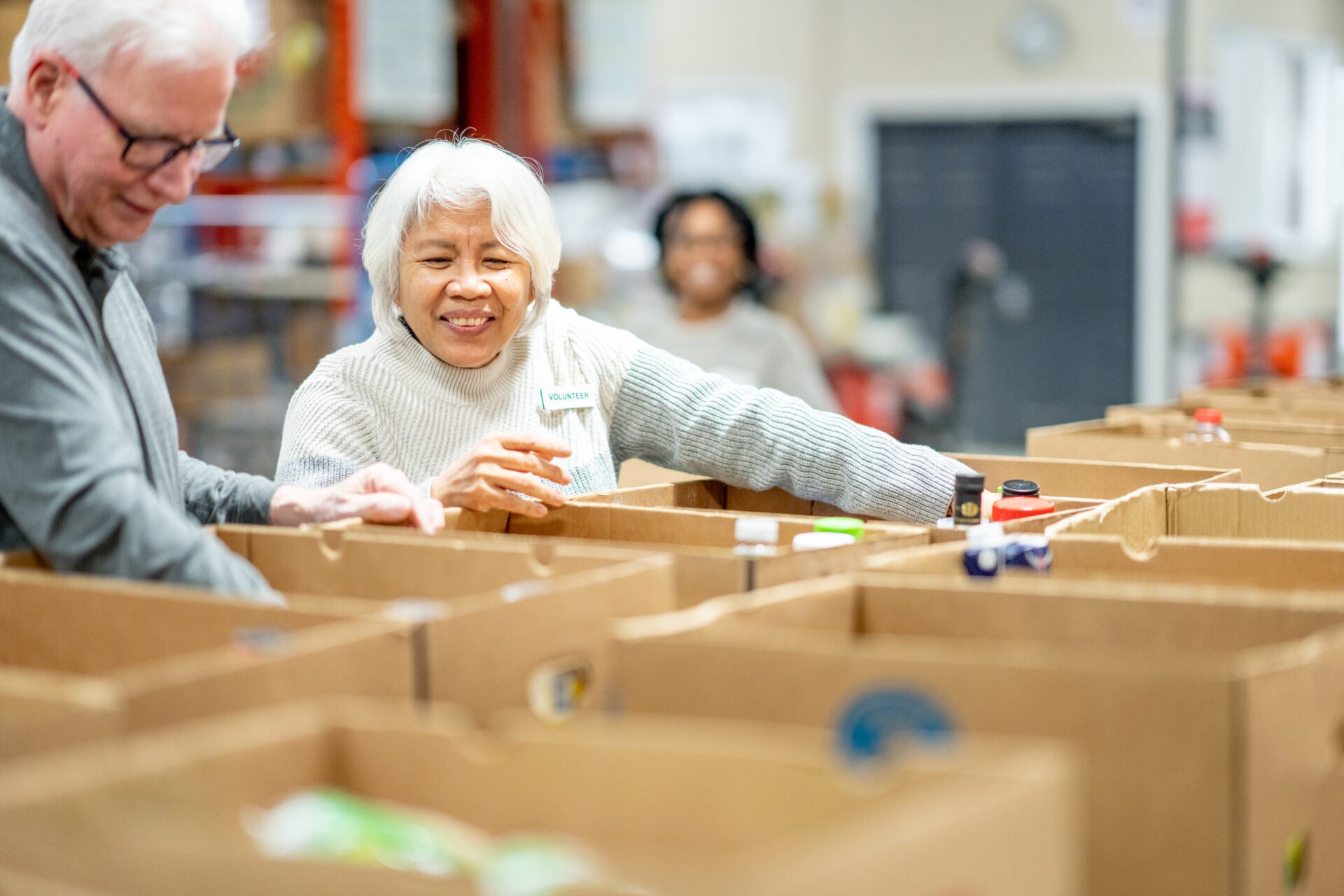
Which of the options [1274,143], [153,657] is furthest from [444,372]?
[1274,143]

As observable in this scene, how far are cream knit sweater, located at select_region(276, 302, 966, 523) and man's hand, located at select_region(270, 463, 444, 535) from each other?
22 cm

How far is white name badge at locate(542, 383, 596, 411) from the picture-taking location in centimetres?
213

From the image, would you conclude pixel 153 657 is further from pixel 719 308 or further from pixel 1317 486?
pixel 719 308

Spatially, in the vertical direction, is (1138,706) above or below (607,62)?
below

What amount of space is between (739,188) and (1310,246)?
310cm

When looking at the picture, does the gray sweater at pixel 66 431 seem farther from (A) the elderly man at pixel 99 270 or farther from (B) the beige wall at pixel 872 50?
(B) the beige wall at pixel 872 50

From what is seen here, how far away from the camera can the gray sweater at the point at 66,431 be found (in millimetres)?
1312

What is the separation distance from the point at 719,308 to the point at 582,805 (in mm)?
3466

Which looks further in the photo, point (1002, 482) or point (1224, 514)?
point (1002, 482)

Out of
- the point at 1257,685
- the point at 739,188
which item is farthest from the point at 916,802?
the point at 739,188

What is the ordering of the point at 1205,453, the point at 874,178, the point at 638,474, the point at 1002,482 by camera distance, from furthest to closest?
1. the point at 874,178
2. the point at 638,474
3. the point at 1205,453
4. the point at 1002,482

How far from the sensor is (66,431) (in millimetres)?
1323

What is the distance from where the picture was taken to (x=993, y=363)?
8453mm

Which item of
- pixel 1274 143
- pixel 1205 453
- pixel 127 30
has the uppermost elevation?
pixel 1274 143
